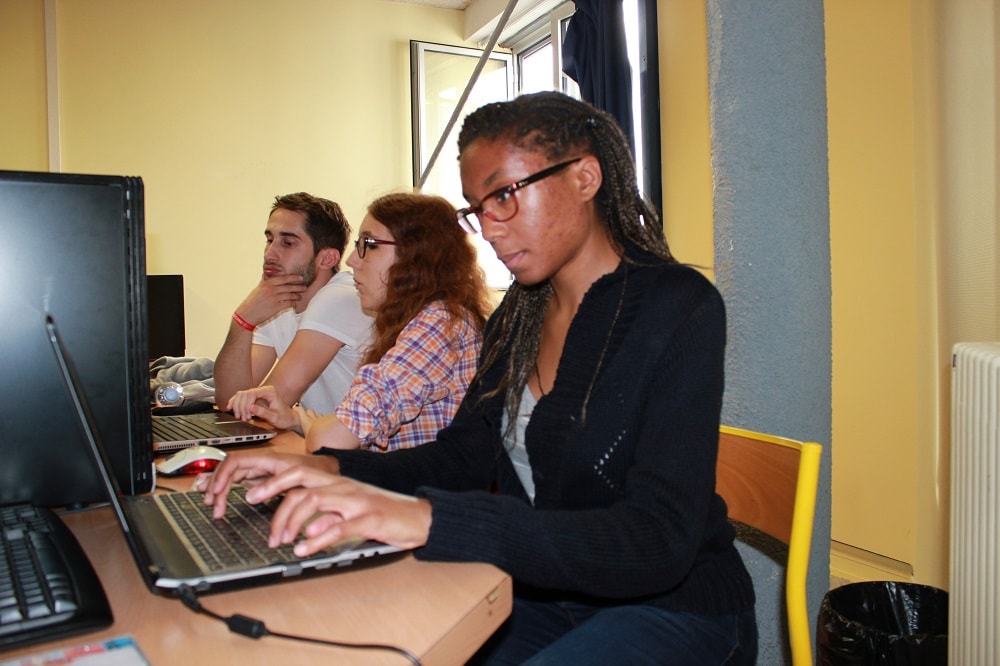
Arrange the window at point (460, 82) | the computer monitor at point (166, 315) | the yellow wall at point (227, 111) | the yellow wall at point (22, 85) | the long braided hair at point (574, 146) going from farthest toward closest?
the window at point (460, 82) → the yellow wall at point (227, 111) → the yellow wall at point (22, 85) → the computer monitor at point (166, 315) → the long braided hair at point (574, 146)

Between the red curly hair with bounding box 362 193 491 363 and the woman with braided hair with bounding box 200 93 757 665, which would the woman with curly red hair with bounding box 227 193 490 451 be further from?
the woman with braided hair with bounding box 200 93 757 665

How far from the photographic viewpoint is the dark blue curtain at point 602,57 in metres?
3.46

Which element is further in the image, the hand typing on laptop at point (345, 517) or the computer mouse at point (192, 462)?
the computer mouse at point (192, 462)

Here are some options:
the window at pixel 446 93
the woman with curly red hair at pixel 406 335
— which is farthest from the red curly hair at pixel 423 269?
the window at pixel 446 93

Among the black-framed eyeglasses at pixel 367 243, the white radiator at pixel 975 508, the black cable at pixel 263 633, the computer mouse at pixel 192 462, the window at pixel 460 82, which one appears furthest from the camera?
the window at pixel 460 82

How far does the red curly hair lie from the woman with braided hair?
1.54ft

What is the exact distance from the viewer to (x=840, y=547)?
2.52 metres

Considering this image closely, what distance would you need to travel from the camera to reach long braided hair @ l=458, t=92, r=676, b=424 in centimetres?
109

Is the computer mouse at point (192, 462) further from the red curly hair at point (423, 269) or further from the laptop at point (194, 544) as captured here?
the red curly hair at point (423, 269)

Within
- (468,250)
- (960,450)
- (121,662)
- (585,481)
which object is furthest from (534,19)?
(121,662)

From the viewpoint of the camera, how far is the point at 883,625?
1698 millimetres

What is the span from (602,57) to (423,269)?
6.86ft

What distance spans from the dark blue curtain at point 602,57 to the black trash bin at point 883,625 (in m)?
2.18

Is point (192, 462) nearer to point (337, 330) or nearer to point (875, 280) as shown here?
point (337, 330)
